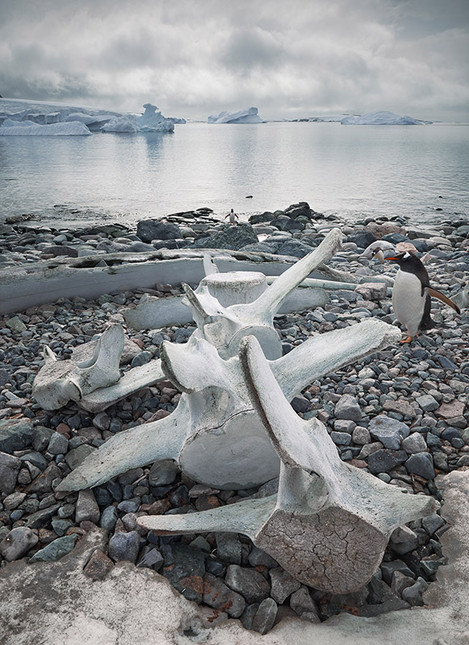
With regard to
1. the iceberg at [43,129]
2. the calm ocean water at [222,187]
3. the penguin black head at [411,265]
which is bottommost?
the calm ocean water at [222,187]

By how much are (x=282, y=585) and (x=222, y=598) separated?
0.19 metres

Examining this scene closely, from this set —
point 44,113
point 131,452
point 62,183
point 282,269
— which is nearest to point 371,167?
point 62,183

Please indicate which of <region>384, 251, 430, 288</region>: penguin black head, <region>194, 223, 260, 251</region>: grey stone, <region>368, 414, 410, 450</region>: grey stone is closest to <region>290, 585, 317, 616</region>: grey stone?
<region>368, 414, 410, 450</region>: grey stone

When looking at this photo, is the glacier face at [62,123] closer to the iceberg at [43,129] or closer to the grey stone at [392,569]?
the iceberg at [43,129]

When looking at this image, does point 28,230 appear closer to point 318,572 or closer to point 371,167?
point 318,572

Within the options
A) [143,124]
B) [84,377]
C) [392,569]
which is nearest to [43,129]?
[143,124]

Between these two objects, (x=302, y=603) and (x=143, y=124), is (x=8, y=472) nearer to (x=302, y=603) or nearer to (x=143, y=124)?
(x=302, y=603)

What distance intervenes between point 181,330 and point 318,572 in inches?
92.6

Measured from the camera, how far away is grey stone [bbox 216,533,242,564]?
1667 millimetres

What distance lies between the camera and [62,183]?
50.9 feet

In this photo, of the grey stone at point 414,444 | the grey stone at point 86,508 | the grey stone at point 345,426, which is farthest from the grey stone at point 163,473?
the grey stone at point 414,444

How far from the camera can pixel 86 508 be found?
74.7 inches

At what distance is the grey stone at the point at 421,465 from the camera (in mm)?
2061

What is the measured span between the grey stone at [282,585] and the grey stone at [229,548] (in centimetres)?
15
